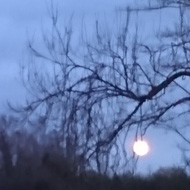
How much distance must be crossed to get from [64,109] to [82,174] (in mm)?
1496

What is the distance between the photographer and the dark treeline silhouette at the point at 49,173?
55.5ft

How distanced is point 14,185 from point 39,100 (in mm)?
2744

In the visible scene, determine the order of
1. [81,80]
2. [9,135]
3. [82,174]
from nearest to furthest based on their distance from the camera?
[82,174] → [81,80] → [9,135]

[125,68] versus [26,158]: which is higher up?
[125,68]

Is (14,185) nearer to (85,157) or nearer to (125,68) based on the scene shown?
(85,157)

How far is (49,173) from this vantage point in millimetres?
17203

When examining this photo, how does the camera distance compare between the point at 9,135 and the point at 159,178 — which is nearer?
the point at 159,178

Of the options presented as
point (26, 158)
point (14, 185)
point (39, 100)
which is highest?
point (39, 100)

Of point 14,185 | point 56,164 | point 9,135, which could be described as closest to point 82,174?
point 56,164

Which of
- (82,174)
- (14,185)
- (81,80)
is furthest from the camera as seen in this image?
(81,80)

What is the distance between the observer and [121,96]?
64.3 feet

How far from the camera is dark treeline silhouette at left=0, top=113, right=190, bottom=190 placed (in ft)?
55.5

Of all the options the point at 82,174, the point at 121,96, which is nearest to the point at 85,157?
the point at 82,174

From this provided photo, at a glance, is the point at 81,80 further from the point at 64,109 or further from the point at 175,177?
the point at 175,177
